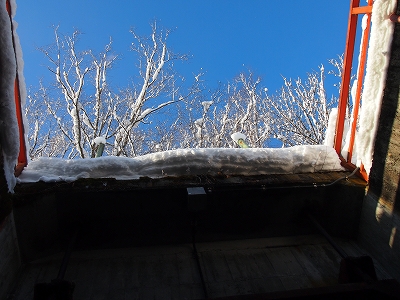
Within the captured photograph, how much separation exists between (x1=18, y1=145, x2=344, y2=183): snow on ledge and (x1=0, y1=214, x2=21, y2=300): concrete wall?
2.00ft

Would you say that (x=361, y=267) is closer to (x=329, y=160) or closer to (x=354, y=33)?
(x=329, y=160)

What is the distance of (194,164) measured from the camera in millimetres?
3406

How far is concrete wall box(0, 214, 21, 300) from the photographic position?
2.45 meters

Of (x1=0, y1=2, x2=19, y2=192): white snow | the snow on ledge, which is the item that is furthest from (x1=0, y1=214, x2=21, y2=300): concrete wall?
the snow on ledge

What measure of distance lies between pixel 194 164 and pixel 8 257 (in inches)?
78.9

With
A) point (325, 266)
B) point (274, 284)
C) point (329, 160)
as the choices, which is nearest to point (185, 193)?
point (274, 284)

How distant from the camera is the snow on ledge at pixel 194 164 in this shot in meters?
3.24

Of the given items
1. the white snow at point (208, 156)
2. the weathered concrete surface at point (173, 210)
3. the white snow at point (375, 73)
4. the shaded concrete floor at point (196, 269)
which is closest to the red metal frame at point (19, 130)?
the white snow at point (208, 156)

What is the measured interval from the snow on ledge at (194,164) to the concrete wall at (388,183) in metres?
0.63

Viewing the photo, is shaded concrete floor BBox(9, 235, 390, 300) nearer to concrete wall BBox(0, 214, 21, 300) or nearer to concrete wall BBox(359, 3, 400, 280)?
concrete wall BBox(0, 214, 21, 300)

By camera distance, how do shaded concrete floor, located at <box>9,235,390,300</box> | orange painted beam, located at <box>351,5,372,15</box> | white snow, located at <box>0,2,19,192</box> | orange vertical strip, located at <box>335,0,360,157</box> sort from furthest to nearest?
orange vertical strip, located at <box>335,0,360,157</box> → orange painted beam, located at <box>351,5,372,15</box> → shaded concrete floor, located at <box>9,235,390,300</box> → white snow, located at <box>0,2,19,192</box>

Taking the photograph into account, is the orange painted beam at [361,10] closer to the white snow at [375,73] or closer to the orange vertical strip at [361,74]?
the orange vertical strip at [361,74]

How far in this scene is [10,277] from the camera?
2.60 meters

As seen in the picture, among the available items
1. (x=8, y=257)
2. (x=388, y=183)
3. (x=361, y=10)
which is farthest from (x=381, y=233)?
(x=8, y=257)
